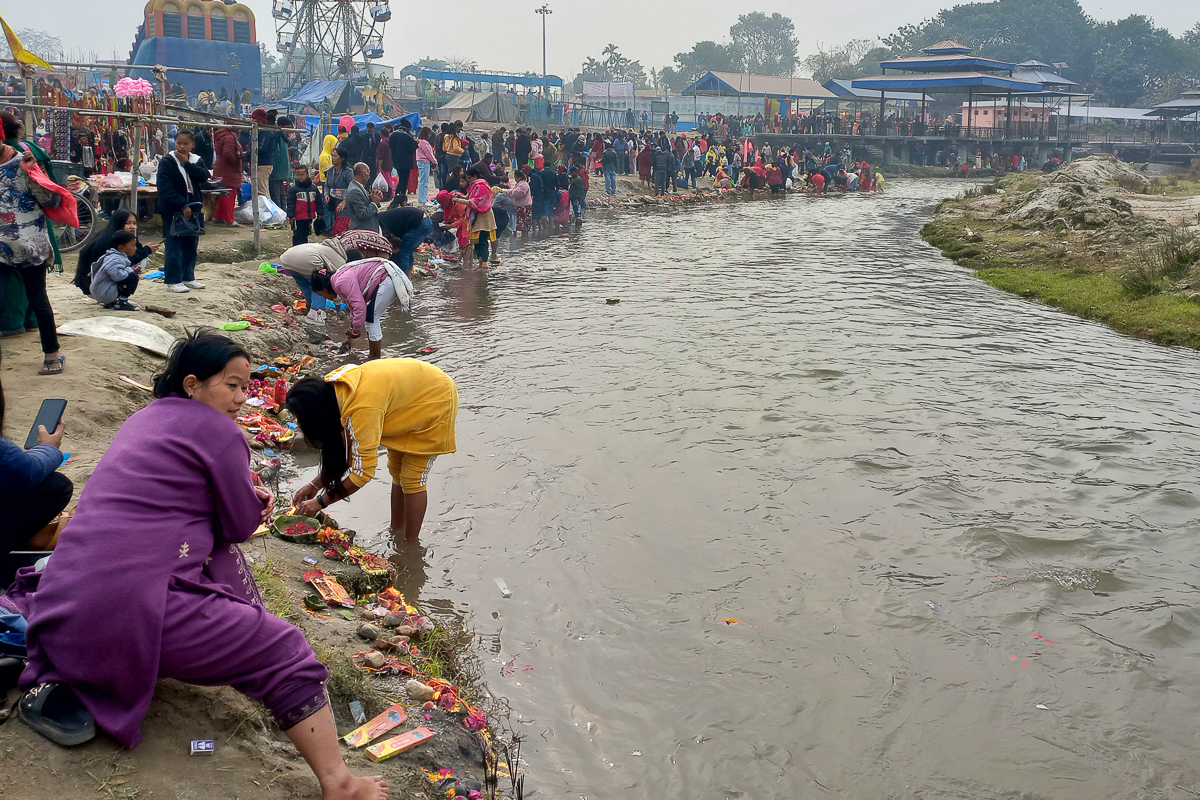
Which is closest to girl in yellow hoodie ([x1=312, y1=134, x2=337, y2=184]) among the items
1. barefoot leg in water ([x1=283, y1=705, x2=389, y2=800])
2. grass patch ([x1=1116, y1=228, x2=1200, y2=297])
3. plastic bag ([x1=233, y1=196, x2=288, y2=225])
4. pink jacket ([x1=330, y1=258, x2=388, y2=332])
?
plastic bag ([x1=233, y1=196, x2=288, y2=225])

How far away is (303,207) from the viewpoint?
11180 millimetres

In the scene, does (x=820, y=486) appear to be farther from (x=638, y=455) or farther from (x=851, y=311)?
(x=851, y=311)

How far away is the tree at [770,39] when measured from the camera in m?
114

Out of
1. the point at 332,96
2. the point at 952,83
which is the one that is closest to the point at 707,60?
the point at 952,83

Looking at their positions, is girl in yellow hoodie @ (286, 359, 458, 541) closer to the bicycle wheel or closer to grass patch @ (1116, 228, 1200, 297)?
the bicycle wheel

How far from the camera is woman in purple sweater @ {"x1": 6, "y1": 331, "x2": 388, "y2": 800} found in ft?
7.81

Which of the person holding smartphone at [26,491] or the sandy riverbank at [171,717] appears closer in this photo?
the sandy riverbank at [171,717]

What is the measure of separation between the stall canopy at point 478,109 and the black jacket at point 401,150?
2244cm

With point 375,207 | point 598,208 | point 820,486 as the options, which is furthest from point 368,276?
point 598,208

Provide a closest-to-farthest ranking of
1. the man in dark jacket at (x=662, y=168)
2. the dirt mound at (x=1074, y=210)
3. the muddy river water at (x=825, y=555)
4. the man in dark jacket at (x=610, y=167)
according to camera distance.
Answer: the muddy river water at (x=825, y=555), the dirt mound at (x=1074, y=210), the man in dark jacket at (x=610, y=167), the man in dark jacket at (x=662, y=168)

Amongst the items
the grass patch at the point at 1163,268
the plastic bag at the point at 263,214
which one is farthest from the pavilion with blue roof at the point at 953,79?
the plastic bag at the point at 263,214

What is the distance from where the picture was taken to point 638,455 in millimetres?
6836

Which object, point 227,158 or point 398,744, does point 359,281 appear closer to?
point 227,158

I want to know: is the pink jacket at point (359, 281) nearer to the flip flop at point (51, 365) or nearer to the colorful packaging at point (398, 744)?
the flip flop at point (51, 365)
